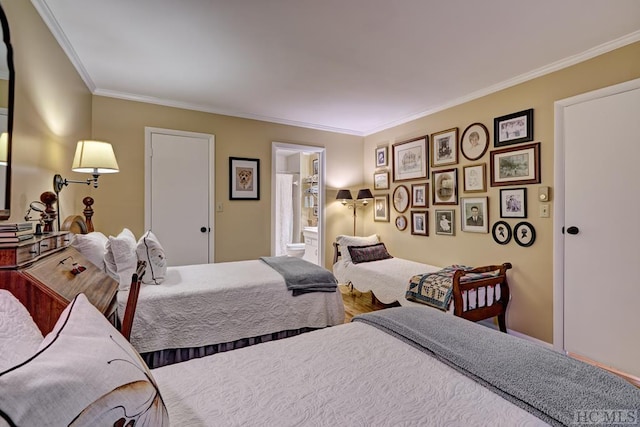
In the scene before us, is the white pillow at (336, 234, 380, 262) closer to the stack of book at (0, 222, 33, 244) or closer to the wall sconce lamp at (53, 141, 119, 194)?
the wall sconce lamp at (53, 141, 119, 194)

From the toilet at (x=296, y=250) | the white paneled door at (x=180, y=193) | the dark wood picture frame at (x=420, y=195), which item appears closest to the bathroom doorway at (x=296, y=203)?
the toilet at (x=296, y=250)

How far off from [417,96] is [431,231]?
1613 millimetres

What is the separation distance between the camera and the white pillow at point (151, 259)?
2.41 metres

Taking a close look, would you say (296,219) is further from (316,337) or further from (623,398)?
(623,398)

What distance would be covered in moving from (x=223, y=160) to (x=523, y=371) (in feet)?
12.2

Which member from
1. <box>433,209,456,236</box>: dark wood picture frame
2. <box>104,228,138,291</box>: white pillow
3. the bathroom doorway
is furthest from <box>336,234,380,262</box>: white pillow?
<box>104,228,138,291</box>: white pillow

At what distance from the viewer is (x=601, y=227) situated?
2447 millimetres

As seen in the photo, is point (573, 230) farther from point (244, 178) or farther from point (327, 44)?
point (244, 178)

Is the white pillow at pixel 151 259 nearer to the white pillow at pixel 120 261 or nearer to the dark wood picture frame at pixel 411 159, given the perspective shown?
the white pillow at pixel 120 261

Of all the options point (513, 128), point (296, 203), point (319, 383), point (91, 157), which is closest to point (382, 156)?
point (513, 128)

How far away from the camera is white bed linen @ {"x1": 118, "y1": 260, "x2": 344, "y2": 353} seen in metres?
2.21

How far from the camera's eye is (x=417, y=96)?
348cm

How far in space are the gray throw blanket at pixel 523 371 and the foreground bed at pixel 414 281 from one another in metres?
1.26

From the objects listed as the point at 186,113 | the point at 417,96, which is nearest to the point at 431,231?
the point at 417,96
